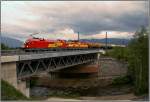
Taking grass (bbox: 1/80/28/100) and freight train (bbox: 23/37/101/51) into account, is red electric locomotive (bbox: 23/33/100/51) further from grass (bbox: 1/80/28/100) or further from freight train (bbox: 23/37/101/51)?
grass (bbox: 1/80/28/100)

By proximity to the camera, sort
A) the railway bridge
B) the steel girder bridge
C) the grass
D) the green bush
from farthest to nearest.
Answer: the green bush → the steel girder bridge → the railway bridge → the grass

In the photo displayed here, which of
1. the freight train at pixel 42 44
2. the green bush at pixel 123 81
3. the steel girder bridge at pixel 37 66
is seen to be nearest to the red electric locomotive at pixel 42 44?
the freight train at pixel 42 44

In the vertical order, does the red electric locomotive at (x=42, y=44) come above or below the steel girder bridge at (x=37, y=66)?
above

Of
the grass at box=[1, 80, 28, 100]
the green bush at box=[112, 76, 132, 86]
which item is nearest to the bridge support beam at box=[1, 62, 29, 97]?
the grass at box=[1, 80, 28, 100]

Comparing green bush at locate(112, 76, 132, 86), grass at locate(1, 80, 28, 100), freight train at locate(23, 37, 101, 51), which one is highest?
freight train at locate(23, 37, 101, 51)

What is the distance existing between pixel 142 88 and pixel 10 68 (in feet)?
26.8

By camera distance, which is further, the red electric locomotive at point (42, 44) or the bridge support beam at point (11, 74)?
the red electric locomotive at point (42, 44)

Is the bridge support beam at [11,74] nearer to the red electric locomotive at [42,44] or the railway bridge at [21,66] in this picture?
the railway bridge at [21,66]

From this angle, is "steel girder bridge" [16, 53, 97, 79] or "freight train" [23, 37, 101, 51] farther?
"freight train" [23, 37, 101, 51]

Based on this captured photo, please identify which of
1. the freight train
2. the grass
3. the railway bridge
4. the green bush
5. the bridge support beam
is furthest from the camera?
the green bush

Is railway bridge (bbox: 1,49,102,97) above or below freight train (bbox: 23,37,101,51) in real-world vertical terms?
below

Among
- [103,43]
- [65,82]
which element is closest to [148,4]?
[65,82]

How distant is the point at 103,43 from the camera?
2857 inches

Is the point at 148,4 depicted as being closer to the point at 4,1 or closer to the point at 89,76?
the point at 4,1
